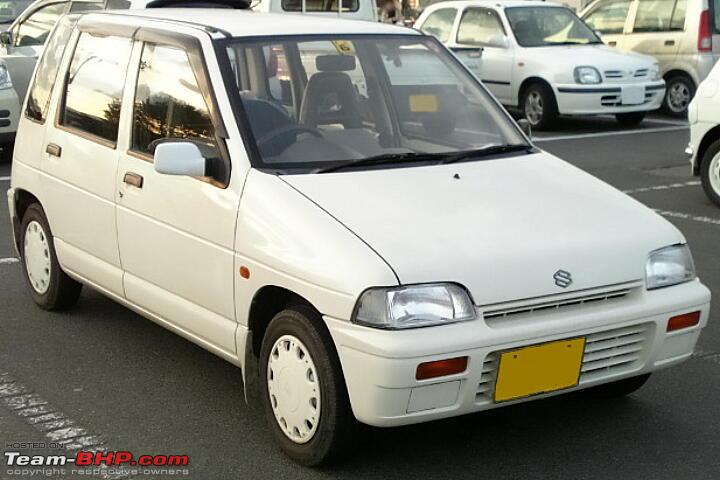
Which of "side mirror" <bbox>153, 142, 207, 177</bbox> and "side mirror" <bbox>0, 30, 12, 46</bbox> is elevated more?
"side mirror" <bbox>153, 142, 207, 177</bbox>

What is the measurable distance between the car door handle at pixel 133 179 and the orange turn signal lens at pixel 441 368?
1.82 meters

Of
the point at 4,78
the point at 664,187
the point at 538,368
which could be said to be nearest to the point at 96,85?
the point at 538,368

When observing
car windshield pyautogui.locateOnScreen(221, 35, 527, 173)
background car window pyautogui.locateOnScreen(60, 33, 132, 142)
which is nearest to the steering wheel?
car windshield pyautogui.locateOnScreen(221, 35, 527, 173)

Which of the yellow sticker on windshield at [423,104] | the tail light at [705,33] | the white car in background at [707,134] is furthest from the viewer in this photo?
the tail light at [705,33]

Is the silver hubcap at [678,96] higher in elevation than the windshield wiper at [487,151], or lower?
lower

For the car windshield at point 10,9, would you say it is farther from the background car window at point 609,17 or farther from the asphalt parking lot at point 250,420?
the asphalt parking lot at point 250,420

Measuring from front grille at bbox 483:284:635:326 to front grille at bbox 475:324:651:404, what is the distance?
0.39 feet

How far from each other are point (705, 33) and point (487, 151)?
11.3 m

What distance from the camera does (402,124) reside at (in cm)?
515

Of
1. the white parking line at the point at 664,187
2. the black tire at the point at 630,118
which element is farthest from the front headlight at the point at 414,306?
the black tire at the point at 630,118

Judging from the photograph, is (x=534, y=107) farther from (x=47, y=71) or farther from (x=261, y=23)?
(x=261, y=23)

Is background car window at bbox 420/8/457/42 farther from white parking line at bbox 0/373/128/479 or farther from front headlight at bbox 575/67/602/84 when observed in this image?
white parking line at bbox 0/373/128/479

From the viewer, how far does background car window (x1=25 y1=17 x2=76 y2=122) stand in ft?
20.2

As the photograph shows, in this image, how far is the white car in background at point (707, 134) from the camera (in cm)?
916
